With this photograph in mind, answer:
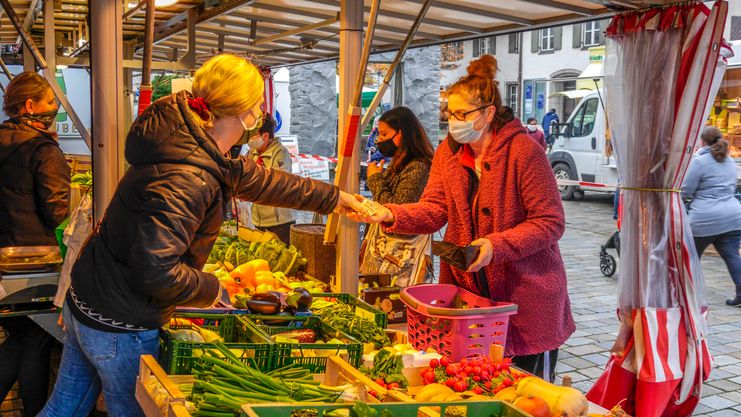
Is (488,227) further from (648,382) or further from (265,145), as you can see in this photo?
(265,145)

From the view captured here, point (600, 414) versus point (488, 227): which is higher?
point (488, 227)

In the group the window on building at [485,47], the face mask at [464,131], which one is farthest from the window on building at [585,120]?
the face mask at [464,131]

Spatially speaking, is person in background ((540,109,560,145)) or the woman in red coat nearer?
the woman in red coat

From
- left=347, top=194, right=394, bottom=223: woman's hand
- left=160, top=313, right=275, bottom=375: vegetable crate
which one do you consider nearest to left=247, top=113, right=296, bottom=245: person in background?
left=347, top=194, right=394, bottom=223: woman's hand

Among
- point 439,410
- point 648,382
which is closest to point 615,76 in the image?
point 648,382

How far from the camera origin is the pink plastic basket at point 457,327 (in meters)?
3.14

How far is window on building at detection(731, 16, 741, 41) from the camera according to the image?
1399cm

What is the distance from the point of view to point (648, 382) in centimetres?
503

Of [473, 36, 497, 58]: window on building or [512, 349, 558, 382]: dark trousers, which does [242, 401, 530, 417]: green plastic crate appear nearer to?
[512, 349, 558, 382]: dark trousers

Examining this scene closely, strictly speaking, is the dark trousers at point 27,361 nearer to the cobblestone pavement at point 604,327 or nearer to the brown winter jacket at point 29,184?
the brown winter jacket at point 29,184

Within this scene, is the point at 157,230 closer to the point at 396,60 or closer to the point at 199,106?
the point at 199,106

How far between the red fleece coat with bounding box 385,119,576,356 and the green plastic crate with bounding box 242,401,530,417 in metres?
1.04

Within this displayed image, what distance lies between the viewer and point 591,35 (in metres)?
29.3

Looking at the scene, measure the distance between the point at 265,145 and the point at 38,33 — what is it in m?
4.72
